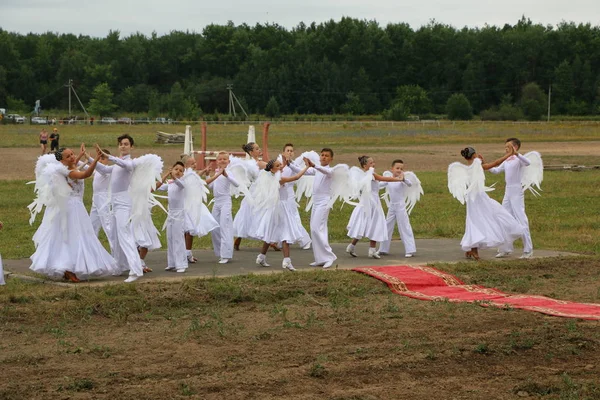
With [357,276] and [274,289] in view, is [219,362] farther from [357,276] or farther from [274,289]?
[357,276]

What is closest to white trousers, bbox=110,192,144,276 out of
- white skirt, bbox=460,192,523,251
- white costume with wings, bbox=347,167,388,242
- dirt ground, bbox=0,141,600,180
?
white costume with wings, bbox=347,167,388,242

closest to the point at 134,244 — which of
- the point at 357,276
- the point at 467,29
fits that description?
the point at 357,276

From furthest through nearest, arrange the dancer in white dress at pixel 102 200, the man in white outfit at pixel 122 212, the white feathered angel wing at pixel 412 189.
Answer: the white feathered angel wing at pixel 412 189
the dancer in white dress at pixel 102 200
the man in white outfit at pixel 122 212

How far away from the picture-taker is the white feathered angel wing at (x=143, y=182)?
14.8 meters

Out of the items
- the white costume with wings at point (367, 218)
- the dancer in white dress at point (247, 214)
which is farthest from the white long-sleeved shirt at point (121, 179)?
the white costume with wings at point (367, 218)

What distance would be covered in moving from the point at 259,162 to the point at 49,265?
4895mm

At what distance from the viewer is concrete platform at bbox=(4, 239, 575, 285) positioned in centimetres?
1521

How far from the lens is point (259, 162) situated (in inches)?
694

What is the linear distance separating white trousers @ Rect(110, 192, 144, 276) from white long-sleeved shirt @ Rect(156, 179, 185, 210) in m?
0.97

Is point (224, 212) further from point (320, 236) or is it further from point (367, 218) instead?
point (367, 218)

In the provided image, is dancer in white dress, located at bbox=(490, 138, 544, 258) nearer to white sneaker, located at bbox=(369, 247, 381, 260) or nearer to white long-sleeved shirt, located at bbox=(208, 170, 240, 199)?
white sneaker, located at bbox=(369, 247, 381, 260)

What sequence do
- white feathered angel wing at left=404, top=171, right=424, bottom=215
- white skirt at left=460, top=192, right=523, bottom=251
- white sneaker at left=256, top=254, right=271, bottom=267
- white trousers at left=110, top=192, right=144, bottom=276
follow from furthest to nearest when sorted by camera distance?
white feathered angel wing at left=404, top=171, right=424, bottom=215 < white skirt at left=460, top=192, right=523, bottom=251 < white sneaker at left=256, top=254, right=271, bottom=267 < white trousers at left=110, top=192, right=144, bottom=276

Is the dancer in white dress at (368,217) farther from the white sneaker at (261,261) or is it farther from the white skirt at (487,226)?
the white sneaker at (261,261)

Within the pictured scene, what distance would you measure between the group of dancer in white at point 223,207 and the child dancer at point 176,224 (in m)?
0.02
